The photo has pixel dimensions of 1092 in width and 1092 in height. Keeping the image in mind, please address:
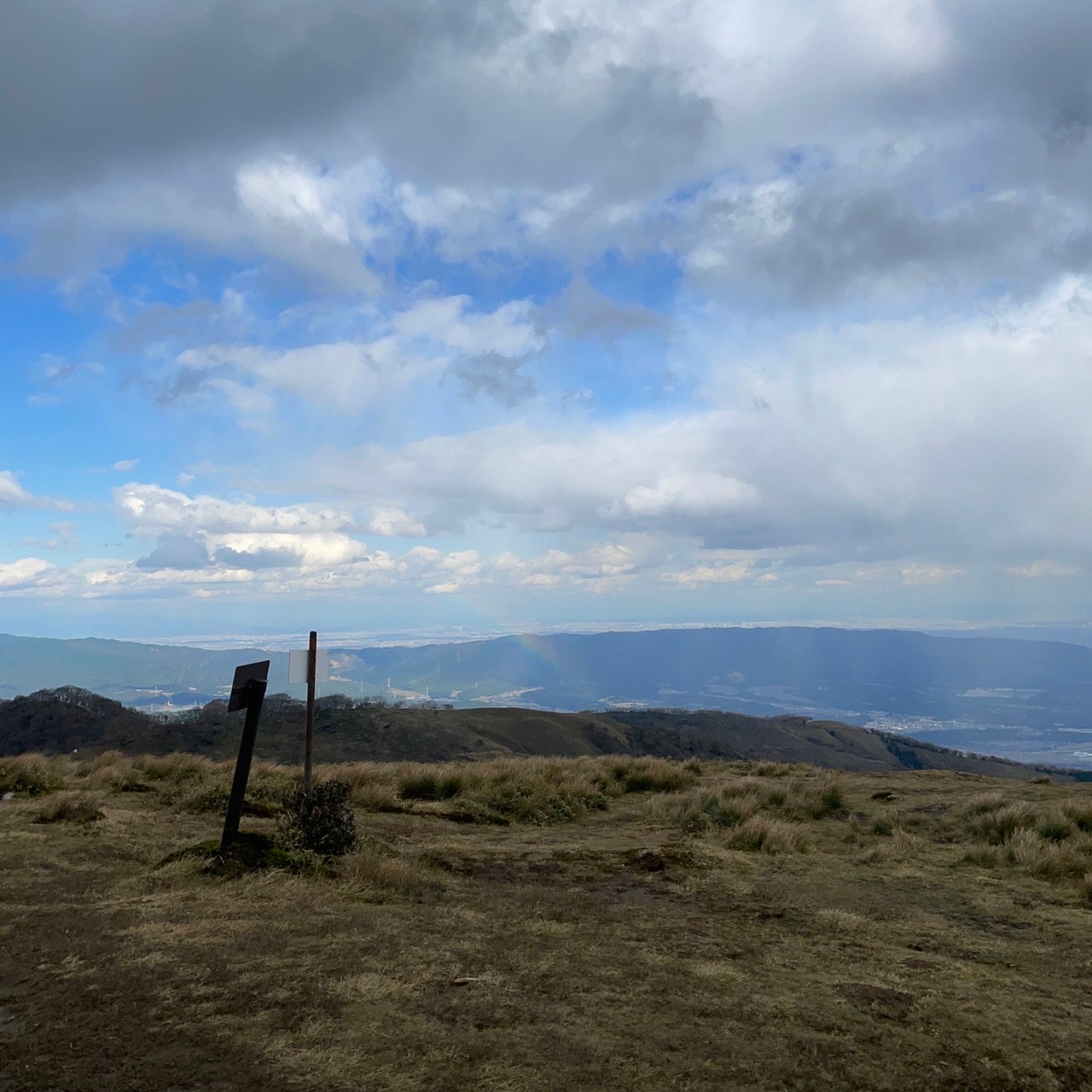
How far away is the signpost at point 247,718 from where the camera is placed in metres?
8.98

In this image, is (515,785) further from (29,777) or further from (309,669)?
(29,777)

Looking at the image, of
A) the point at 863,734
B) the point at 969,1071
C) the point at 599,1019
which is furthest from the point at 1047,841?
the point at 863,734

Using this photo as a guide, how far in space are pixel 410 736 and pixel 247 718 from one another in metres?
37.4

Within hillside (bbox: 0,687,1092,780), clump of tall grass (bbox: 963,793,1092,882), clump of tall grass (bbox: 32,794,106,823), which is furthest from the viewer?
hillside (bbox: 0,687,1092,780)

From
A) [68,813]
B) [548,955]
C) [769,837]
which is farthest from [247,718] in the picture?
[769,837]

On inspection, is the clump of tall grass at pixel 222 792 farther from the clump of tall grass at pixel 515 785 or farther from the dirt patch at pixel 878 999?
the dirt patch at pixel 878 999

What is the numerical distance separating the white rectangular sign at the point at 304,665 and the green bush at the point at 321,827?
5.22 ft

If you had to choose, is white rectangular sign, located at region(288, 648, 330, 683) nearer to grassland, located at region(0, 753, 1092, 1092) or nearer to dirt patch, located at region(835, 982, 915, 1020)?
grassland, located at region(0, 753, 1092, 1092)

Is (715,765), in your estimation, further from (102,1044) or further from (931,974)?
(102,1044)

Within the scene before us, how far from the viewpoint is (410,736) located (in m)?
45.0

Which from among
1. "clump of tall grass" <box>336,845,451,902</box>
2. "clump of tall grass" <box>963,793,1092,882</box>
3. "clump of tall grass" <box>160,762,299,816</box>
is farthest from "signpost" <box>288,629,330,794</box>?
"clump of tall grass" <box>963,793,1092,882</box>

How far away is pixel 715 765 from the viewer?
76.2 feet

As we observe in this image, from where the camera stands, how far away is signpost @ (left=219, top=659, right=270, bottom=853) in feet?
29.5

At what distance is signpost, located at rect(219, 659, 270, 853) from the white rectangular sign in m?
0.72
